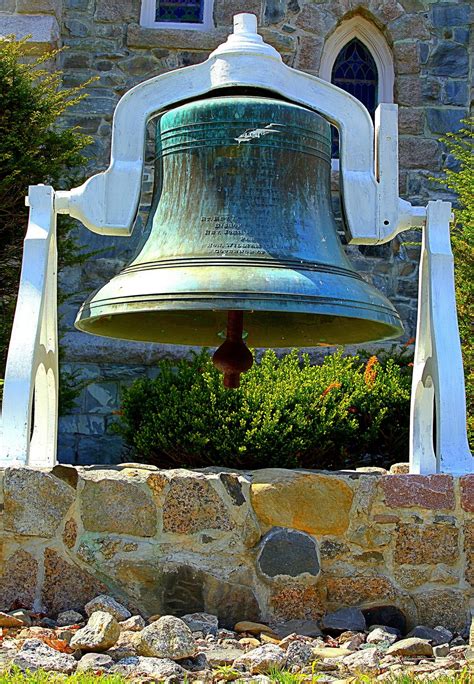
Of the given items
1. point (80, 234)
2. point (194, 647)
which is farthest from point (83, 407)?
point (194, 647)

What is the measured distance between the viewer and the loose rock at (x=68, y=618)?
11.2ft

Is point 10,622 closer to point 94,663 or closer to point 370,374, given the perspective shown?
point 94,663

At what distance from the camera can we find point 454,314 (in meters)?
4.01

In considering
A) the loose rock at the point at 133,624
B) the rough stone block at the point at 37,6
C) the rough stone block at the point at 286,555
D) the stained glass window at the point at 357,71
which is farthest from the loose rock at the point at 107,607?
the stained glass window at the point at 357,71

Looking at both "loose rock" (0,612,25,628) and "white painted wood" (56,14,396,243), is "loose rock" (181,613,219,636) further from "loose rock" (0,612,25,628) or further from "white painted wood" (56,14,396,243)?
"white painted wood" (56,14,396,243)

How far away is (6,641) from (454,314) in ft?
6.80

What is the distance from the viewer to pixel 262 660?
3.02m

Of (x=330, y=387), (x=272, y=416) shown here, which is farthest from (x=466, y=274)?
(x=272, y=416)

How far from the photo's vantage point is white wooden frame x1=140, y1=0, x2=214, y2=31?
9336mm

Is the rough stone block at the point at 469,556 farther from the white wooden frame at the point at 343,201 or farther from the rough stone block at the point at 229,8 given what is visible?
the rough stone block at the point at 229,8

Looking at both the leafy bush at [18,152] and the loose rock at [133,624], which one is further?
the leafy bush at [18,152]

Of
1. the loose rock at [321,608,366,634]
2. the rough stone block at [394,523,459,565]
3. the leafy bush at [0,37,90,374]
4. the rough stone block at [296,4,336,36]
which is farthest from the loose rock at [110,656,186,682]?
the rough stone block at [296,4,336,36]

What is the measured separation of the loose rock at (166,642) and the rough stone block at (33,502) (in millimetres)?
658

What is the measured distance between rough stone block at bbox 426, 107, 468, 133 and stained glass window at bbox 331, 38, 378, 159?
62cm
